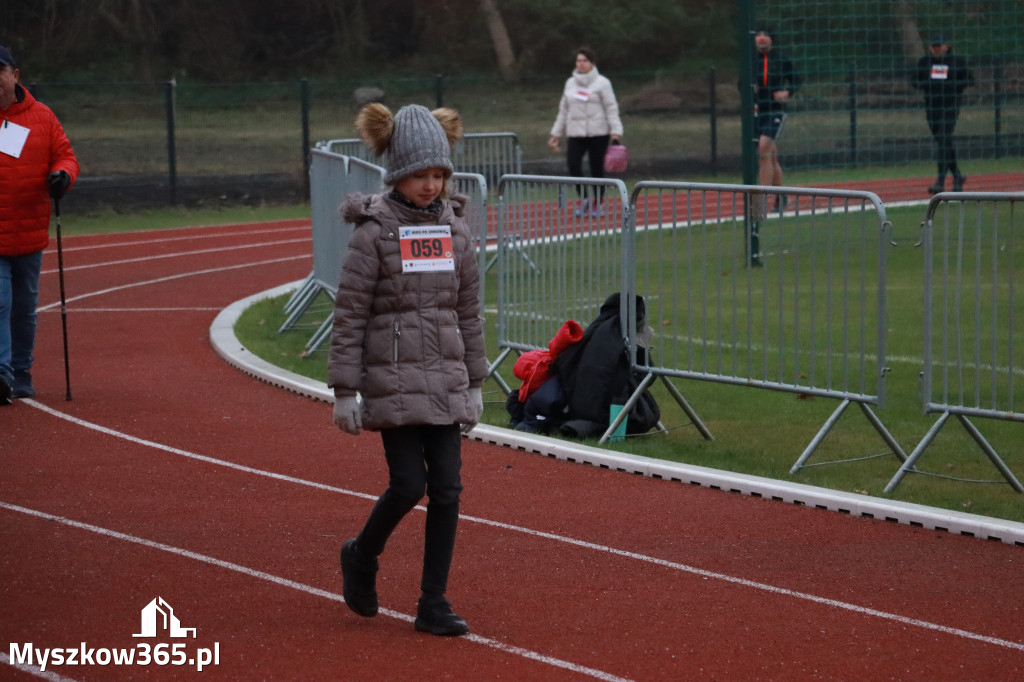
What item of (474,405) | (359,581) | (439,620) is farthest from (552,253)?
(439,620)

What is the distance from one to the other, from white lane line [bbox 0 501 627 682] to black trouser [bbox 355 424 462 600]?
28 cm

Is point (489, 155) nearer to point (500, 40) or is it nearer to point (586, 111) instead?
point (586, 111)

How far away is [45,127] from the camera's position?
9602mm

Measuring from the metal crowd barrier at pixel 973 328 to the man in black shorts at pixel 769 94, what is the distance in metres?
1.93

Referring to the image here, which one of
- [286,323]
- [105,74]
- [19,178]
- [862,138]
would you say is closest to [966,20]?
[862,138]

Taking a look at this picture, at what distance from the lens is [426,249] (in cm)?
518

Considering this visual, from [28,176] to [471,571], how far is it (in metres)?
5.02

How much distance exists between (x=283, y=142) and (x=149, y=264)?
9.92 metres

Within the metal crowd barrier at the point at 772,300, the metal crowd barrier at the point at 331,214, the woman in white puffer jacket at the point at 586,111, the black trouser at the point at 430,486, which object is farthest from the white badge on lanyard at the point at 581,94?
the black trouser at the point at 430,486

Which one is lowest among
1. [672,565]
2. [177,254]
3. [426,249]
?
[672,565]

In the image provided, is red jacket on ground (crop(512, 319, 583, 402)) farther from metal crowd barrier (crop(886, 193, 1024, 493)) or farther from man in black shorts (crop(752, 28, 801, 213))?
man in black shorts (crop(752, 28, 801, 213))

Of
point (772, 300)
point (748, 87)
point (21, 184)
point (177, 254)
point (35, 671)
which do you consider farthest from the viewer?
point (177, 254)

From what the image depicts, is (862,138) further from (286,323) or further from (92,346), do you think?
(92,346)

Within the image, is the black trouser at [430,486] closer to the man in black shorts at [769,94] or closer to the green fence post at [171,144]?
the man in black shorts at [769,94]
